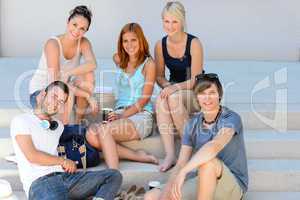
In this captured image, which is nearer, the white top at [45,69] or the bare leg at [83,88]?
the white top at [45,69]

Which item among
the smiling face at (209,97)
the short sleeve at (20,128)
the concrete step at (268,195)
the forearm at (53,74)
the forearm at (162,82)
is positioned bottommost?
the concrete step at (268,195)

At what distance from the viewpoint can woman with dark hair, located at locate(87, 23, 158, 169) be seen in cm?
355

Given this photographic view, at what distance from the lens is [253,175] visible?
3.58 meters

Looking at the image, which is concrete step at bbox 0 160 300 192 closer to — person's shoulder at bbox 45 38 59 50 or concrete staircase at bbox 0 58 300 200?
concrete staircase at bbox 0 58 300 200

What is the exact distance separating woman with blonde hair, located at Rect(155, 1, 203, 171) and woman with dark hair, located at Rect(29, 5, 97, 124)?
49 cm

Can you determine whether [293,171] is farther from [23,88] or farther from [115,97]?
[23,88]

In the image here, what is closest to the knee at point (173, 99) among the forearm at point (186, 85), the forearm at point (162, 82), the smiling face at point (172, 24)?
the forearm at point (186, 85)

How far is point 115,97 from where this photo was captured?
4.25m

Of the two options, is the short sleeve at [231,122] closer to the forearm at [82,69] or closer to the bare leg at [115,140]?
the bare leg at [115,140]

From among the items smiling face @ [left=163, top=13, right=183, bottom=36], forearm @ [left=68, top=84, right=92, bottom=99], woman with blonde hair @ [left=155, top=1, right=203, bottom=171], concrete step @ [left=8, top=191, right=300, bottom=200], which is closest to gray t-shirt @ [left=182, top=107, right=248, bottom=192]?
concrete step @ [left=8, top=191, right=300, bottom=200]

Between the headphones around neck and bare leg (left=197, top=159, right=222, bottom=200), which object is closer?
bare leg (left=197, top=159, right=222, bottom=200)

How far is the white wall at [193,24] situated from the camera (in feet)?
20.9

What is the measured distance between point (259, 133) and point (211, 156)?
3.91ft

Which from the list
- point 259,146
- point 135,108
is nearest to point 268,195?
point 259,146
